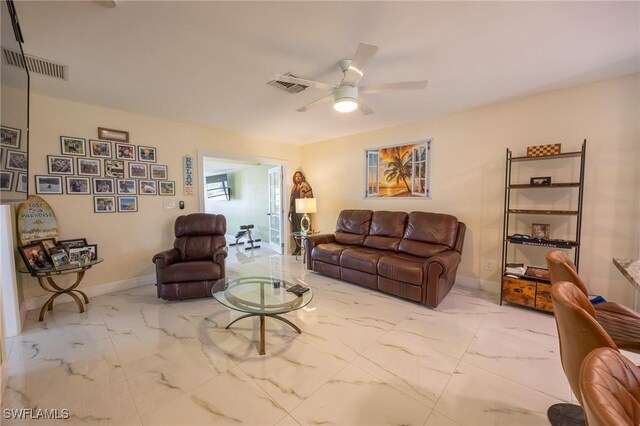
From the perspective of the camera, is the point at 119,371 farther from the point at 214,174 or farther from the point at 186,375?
the point at 214,174

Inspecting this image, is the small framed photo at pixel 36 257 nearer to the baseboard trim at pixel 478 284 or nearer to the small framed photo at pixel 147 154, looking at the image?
the small framed photo at pixel 147 154

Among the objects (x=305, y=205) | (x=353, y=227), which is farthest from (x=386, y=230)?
(x=305, y=205)

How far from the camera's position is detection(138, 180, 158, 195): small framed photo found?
3.59m

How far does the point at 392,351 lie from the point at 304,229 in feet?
11.2

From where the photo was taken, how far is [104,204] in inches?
130

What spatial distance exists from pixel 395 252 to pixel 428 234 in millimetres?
515

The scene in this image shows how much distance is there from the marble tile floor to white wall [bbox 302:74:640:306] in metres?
0.88

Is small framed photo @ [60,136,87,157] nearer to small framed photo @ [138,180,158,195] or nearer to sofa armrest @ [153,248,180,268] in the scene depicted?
small framed photo @ [138,180,158,195]

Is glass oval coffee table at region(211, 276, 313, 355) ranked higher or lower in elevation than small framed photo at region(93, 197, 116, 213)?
lower

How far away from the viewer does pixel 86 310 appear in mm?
2812

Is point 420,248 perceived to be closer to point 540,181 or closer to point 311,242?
point 540,181

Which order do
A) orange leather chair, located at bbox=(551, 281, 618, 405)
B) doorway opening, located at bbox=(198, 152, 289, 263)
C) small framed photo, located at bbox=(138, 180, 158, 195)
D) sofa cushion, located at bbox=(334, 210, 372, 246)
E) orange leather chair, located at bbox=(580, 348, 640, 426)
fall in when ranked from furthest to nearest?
1. doorway opening, located at bbox=(198, 152, 289, 263)
2. sofa cushion, located at bbox=(334, 210, 372, 246)
3. small framed photo, located at bbox=(138, 180, 158, 195)
4. orange leather chair, located at bbox=(551, 281, 618, 405)
5. orange leather chair, located at bbox=(580, 348, 640, 426)

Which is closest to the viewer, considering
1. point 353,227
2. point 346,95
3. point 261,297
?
point 346,95

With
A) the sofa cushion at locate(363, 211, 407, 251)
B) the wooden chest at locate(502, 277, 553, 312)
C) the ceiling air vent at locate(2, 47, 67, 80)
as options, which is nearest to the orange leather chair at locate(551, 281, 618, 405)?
the wooden chest at locate(502, 277, 553, 312)
